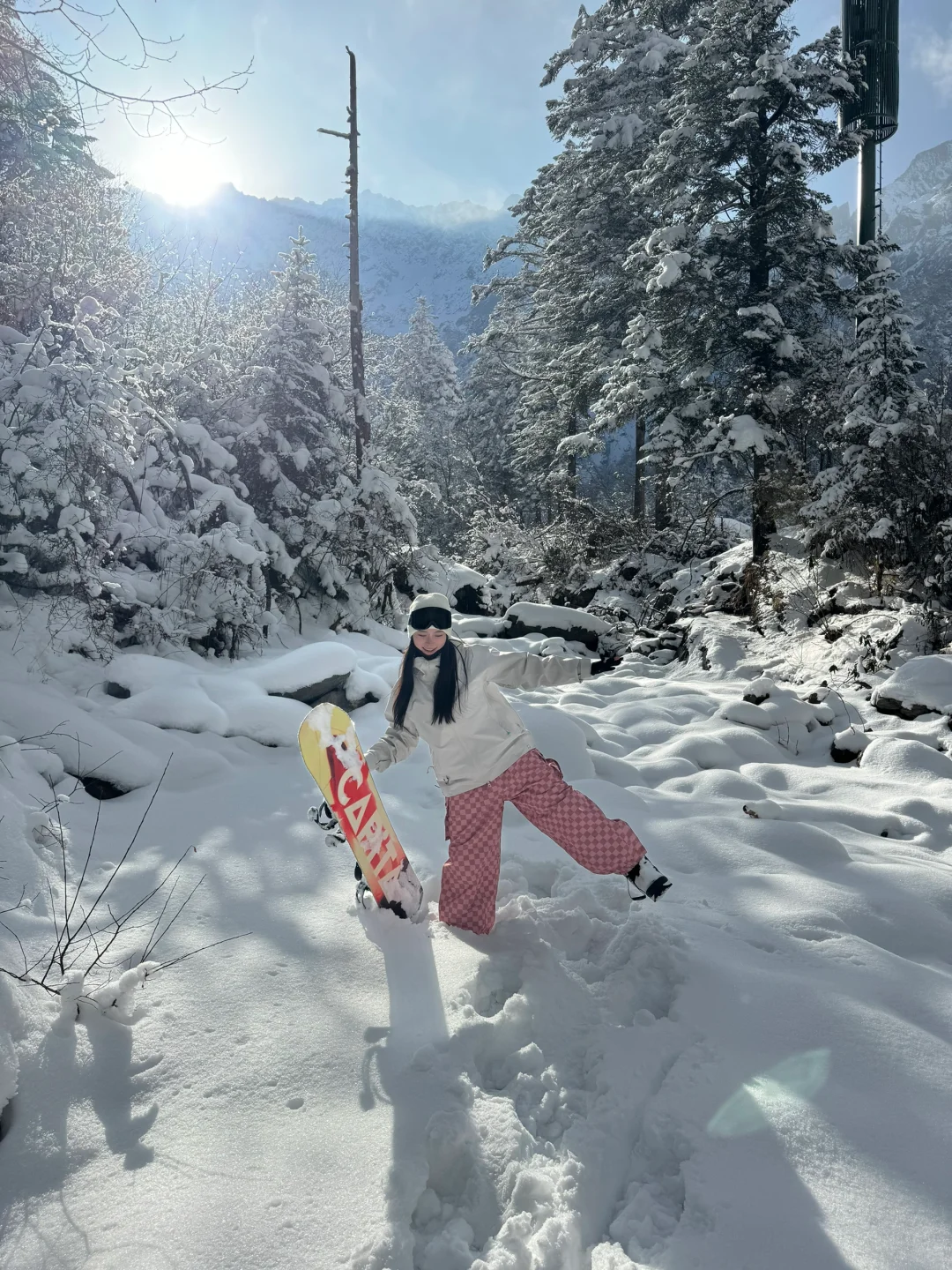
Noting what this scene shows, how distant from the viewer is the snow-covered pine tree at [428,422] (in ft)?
90.9

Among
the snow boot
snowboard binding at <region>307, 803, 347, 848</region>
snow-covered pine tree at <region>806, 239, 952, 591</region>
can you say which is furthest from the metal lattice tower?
snowboard binding at <region>307, 803, 347, 848</region>

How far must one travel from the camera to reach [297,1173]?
1.91m

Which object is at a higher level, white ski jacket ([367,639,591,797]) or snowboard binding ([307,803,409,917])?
white ski jacket ([367,639,591,797])

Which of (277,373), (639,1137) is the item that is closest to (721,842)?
(639,1137)

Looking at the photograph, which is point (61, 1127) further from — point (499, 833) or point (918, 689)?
point (918, 689)

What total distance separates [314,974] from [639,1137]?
1.35 m

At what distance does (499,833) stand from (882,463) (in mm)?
8039

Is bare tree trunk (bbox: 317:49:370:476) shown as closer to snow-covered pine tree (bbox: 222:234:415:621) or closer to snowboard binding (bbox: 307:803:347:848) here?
snow-covered pine tree (bbox: 222:234:415:621)

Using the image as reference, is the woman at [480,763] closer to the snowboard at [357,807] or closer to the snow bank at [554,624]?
the snowboard at [357,807]

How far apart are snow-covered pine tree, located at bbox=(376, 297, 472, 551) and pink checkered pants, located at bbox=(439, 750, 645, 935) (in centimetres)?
2239

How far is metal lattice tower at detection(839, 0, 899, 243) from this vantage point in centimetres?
1350

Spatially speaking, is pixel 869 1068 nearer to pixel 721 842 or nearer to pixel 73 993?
pixel 721 842

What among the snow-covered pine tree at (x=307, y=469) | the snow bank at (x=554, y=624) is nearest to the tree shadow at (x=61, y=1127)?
the snow-covered pine tree at (x=307, y=469)

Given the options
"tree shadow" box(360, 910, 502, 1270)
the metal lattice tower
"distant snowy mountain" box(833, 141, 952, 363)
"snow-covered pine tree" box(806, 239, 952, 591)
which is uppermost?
"distant snowy mountain" box(833, 141, 952, 363)
